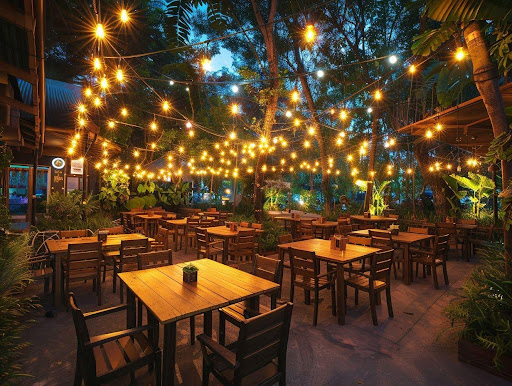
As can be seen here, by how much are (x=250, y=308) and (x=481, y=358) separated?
2530mm

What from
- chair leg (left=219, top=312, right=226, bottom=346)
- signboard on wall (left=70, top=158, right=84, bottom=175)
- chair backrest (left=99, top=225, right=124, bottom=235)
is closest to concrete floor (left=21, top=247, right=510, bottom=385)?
chair leg (left=219, top=312, right=226, bottom=346)

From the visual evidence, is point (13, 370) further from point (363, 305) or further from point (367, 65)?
point (367, 65)

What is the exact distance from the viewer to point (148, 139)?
16156mm

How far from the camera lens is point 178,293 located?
2502 mm

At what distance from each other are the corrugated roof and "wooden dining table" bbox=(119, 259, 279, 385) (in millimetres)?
8506

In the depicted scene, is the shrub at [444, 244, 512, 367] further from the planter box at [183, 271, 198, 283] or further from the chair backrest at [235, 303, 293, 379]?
the planter box at [183, 271, 198, 283]

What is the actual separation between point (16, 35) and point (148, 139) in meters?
13.5

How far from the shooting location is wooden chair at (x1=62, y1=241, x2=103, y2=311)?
4.13 meters

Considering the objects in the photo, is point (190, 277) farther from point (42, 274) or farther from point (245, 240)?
point (245, 240)

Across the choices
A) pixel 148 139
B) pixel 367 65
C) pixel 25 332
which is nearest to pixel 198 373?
pixel 25 332

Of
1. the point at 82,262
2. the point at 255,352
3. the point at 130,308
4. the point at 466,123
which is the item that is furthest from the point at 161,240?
the point at 466,123

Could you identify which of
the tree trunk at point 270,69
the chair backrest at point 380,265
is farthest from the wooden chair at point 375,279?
the tree trunk at point 270,69

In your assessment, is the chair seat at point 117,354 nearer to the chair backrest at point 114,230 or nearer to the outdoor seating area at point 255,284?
the outdoor seating area at point 255,284

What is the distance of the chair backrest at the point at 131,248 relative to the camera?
4.48 meters
